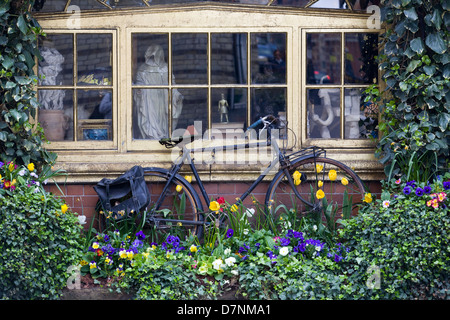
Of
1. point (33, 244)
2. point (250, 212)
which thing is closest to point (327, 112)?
point (250, 212)

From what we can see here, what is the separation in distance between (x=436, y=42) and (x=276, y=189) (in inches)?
76.7

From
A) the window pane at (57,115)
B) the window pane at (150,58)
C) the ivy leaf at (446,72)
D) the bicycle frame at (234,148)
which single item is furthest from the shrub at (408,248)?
the window pane at (57,115)

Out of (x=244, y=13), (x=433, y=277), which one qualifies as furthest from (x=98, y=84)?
(x=433, y=277)

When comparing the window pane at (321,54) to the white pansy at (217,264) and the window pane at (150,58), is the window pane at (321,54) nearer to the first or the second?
the window pane at (150,58)

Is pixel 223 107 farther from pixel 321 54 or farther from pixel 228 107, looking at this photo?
pixel 321 54

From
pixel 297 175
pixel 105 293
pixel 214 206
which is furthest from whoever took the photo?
pixel 297 175

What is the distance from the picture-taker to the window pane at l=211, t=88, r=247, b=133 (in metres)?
6.18

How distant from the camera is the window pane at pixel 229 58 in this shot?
20.2 feet

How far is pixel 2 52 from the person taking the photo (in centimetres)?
556

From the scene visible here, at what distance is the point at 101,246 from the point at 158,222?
57cm

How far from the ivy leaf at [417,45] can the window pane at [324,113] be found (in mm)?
957

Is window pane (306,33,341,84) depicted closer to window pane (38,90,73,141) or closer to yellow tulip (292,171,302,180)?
yellow tulip (292,171,302,180)

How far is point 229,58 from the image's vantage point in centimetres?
616

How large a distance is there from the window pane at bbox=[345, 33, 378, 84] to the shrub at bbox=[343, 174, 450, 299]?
58.3 inches
